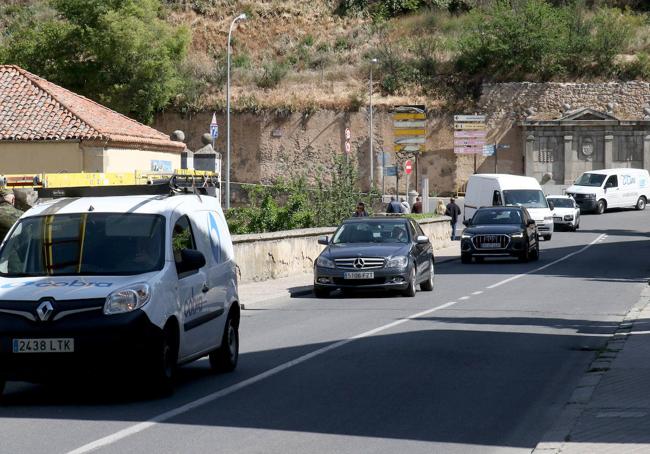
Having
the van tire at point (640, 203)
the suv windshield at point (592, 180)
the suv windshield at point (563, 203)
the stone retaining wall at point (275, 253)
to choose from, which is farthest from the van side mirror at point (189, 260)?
the van tire at point (640, 203)

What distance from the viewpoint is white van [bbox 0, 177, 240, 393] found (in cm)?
1026

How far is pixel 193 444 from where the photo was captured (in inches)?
344

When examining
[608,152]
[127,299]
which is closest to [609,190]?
[608,152]

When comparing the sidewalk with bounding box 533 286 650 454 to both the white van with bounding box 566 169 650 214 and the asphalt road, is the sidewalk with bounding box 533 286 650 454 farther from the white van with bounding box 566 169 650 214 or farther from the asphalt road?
the white van with bounding box 566 169 650 214

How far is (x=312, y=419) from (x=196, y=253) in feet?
7.45

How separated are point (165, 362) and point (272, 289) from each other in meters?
14.2

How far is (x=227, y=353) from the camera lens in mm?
12773

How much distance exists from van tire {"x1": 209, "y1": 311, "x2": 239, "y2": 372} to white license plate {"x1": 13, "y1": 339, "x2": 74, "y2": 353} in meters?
2.49

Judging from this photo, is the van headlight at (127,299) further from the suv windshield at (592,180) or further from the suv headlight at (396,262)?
the suv windshield at (592,180)

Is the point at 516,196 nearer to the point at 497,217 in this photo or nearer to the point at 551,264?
the point at 497,217

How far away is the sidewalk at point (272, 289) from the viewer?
2284 cm

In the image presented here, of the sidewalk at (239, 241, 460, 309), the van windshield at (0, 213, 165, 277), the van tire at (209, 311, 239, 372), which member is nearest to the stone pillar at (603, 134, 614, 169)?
the sidewalk at (239, 241, 460, 309)

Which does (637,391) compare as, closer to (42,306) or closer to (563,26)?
(42,306)

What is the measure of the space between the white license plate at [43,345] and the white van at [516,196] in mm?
36734
